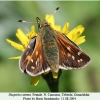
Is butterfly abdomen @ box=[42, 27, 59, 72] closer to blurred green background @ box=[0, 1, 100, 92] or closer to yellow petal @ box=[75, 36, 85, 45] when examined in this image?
yellow petal @ box=[75, 36, 85, 45]

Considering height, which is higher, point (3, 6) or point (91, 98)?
point (3, 6)

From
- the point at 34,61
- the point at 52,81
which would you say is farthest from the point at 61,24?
the point at 34,61

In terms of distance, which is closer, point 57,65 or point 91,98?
point 57,65

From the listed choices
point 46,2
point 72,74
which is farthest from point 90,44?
point 46,2

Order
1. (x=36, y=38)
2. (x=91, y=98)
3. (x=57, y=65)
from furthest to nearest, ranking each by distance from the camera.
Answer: (x=91, y=98) → (x=36, y=38) → (x=57, y=65)

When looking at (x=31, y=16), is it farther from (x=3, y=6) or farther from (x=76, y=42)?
(x=76, y=42)

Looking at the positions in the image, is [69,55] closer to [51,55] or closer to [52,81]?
[51,55]
